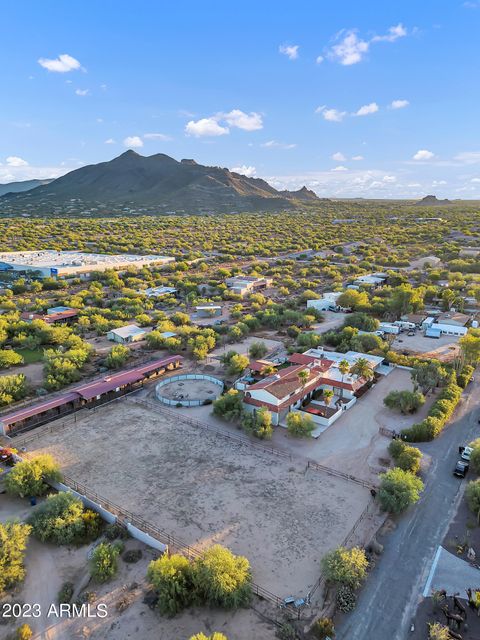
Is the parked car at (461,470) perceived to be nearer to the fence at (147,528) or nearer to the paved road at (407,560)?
the paved road at (407,560)

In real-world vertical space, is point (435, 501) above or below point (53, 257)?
below

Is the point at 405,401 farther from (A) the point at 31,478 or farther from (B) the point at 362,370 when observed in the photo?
(A) the point at 31,478

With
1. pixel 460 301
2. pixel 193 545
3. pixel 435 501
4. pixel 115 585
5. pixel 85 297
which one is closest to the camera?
pixel 115 585

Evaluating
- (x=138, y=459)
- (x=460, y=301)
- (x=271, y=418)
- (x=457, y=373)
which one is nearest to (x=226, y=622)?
(x=138, y=459)

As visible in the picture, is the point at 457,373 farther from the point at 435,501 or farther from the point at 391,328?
the point at 435,501

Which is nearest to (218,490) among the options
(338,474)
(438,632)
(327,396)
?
(338,474)

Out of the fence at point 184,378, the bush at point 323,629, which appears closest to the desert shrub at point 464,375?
the fence at point 184,378

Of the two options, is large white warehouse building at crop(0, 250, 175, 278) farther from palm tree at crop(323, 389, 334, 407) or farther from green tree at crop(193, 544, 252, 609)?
green tree at crop(193, 544, 252, 609)
